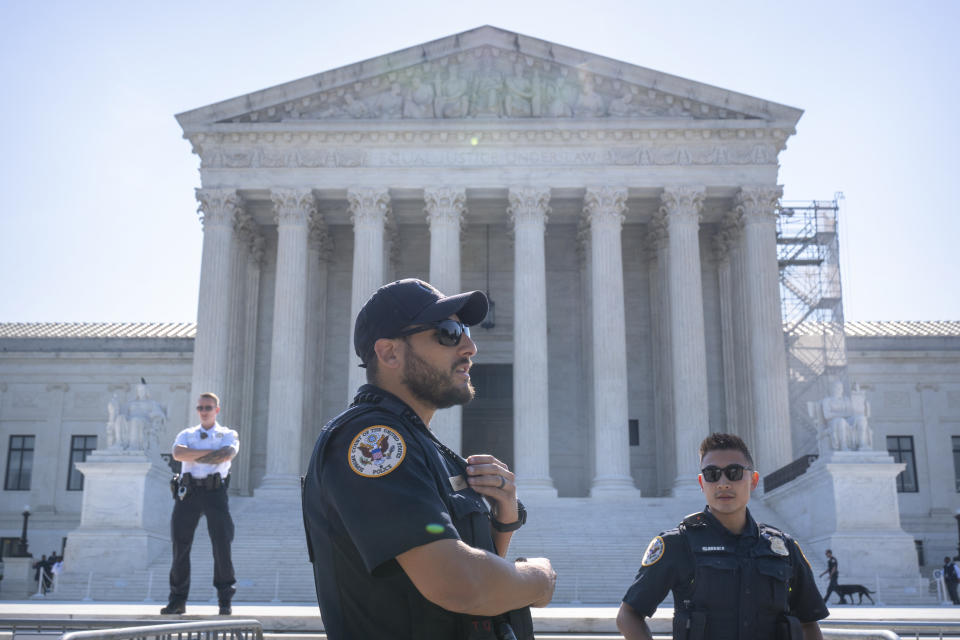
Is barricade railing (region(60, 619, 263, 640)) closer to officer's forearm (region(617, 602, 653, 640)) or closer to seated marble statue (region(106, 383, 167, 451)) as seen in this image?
officer's forearm (region(617, 602, 653, 640))

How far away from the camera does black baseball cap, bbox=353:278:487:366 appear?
10.7 ft

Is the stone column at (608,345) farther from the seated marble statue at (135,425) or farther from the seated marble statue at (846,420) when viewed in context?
the seated marble statue at (135,425)

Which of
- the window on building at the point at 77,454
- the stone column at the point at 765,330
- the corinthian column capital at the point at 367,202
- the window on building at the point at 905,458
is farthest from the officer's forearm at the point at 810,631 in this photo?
the window on building at the point at 77,454

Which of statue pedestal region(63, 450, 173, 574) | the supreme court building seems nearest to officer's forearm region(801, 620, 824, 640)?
statue pedestal region(63, 450, 173, 574)

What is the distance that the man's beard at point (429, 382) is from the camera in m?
3.31

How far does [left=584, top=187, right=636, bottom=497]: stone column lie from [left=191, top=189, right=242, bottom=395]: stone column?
1346 cm

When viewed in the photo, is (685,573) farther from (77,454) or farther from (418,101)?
(77,454)

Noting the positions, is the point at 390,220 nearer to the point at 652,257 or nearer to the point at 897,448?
the point at 652,257

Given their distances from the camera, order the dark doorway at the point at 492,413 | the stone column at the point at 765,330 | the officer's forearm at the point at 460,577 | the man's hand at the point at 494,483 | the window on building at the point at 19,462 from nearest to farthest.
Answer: the officer's forearm at the point at 460,577
the man's hand at the point at 494,483
the stone column at the point at 765,330
the dark doorway at the point at 492,413
the window on building at the point at 19,462

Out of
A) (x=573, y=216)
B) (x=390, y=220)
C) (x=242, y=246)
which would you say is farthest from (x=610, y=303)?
(x=242, y=246)

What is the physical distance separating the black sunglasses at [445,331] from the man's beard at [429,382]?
8 centimetres

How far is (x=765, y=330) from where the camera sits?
3566 cm

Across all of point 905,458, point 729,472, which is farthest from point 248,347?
point 729,472

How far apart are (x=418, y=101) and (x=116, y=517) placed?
19.1 metres
